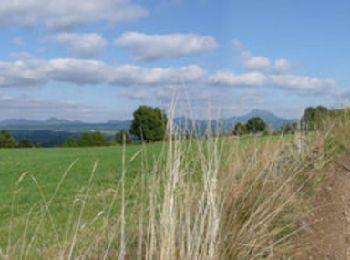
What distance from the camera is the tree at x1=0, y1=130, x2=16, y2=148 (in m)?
61.6

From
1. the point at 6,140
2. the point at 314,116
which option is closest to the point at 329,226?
the point at 314,116

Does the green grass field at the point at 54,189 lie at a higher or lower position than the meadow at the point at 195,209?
lower

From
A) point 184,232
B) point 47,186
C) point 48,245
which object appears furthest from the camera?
point 47,186

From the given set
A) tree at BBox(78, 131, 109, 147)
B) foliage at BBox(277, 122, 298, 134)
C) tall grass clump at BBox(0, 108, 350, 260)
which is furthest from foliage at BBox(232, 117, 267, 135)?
tree at BBox(78, 131, 109, 147)

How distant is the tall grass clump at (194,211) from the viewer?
473 centimetres

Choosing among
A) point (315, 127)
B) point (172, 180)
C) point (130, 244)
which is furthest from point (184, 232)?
point (315, 127)

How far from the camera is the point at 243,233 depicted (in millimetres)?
5672

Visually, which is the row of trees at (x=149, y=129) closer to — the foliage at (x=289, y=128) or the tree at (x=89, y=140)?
the foliage at (x=289, y=128)

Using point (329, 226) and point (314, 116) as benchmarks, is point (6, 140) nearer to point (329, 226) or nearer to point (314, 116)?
point (314, 116)

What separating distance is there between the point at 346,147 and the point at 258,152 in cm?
297

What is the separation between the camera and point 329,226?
282 inches

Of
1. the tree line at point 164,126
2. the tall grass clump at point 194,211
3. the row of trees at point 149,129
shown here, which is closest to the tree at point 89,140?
the tree line at point 164,126

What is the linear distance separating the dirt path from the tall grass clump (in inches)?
5.5

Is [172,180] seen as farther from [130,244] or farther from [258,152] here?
[258,152]
